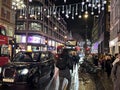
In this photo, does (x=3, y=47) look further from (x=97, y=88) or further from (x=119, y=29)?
(x=119, y=29)

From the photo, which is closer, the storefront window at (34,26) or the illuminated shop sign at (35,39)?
the storefront window at (34,26)

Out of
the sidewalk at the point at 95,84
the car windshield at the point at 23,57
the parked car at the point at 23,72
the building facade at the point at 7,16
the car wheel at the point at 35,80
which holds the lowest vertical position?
the sidewalk at the point at 95,84

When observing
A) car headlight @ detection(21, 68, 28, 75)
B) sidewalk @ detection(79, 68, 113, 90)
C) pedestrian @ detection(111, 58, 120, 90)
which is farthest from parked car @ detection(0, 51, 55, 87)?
pedestrian @ detection(111, 58, 120, 90)

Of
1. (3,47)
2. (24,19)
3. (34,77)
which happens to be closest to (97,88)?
(34,77)

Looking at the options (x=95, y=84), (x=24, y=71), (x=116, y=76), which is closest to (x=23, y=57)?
(x=24, y=71)

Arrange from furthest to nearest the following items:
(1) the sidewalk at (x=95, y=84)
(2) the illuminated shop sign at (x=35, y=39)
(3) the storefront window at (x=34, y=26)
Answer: (2) the illuminated shop sign at (x=35, y=39), (3) the storefront window at (x=34, y=26), (1) the sidewalk at (x=95, y=84)

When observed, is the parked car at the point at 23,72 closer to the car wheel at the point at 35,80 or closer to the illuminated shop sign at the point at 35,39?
the car wheel at the point at 35,80

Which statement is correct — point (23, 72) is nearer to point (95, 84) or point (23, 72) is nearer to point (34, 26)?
point (95, 84)

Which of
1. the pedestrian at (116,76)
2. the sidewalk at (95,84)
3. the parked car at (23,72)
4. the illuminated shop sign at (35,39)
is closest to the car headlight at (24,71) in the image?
the parked car at (23,72)

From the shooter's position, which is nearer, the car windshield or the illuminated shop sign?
the car windshield

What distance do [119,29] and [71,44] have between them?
16231mm

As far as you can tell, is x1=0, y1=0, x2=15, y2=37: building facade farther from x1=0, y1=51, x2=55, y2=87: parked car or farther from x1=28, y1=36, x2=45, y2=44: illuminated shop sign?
x1=0, y1=51, x2=55, y2=87: parked car

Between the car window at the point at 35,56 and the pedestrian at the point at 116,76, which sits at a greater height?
the car window at the point at 35,56

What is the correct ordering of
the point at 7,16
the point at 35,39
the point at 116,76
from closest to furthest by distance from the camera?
the point at 116,76, the point at 7,16, the point at 35,39
